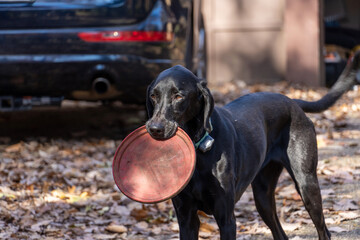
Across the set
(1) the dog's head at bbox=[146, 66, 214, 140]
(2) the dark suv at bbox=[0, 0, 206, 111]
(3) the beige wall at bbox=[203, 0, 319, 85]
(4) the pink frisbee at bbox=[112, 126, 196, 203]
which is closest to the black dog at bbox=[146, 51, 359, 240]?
(1) the dog's head at bbox=[146, 66, 214, 140]

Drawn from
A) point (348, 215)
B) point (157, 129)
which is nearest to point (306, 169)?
point (348, 215)

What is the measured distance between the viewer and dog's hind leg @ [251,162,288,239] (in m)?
4.21

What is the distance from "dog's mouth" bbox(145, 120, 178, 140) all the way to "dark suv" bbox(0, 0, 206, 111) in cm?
359

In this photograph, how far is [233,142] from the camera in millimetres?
3439

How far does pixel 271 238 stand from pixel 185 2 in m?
3.39

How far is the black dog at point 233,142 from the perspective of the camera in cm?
312

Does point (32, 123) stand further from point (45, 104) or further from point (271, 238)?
point (271, 238)

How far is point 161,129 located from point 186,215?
684 mm

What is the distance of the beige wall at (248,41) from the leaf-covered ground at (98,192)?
154 inches

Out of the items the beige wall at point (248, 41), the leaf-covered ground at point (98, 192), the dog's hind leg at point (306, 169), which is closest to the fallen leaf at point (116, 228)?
the leaf-covered ground at point (98, 192)

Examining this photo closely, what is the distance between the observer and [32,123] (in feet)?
28.4

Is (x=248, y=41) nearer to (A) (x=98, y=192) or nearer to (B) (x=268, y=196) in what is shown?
(A) (x=98, y=192)

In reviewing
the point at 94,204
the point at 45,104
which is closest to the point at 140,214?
the point at 94,204

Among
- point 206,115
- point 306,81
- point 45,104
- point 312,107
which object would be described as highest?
point 206,115
